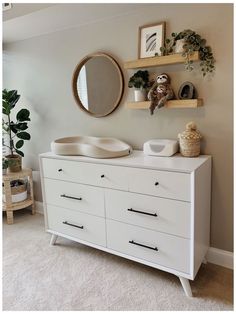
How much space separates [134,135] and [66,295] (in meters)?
1.32

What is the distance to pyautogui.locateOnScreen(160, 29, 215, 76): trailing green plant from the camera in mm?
1730

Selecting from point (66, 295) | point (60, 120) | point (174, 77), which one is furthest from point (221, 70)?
point (66, 295)

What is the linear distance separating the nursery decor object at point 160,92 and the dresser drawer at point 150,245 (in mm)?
908

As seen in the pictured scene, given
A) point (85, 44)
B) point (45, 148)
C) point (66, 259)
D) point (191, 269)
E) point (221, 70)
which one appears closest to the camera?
point (191, 269)

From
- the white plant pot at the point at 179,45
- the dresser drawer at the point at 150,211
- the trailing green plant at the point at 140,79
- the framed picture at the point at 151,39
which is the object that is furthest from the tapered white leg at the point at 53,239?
Answer: the white plant pot at the point at 179,45

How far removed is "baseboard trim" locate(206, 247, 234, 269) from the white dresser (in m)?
0.15

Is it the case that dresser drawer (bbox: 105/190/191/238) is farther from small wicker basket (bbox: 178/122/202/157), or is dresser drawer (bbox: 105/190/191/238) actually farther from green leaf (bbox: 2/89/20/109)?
green leaf (bbox: 2/89/20/109)

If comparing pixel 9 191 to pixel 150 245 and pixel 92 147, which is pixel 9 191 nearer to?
pixel 92 147

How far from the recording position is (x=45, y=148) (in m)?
2.91

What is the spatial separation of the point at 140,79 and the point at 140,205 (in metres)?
0.97

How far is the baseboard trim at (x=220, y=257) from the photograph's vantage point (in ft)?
6.35

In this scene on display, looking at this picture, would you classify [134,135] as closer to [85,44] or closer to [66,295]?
[85,44]

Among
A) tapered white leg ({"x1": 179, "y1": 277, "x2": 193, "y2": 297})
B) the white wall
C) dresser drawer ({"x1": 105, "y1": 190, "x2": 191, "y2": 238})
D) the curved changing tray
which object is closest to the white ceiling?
the white wall

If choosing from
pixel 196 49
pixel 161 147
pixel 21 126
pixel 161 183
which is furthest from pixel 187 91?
pixel 21 126
